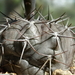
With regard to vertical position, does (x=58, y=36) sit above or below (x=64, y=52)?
above

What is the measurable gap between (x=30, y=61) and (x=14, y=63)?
0.50 ft

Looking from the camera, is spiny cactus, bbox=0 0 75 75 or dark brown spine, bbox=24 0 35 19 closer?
spiny cactus, bbox=0 0 75 75

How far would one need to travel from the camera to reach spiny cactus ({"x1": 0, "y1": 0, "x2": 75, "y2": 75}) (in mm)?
1471

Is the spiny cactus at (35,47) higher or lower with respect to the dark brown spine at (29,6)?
lower

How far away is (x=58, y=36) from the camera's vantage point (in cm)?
146

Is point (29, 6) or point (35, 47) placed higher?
point (29, 6)

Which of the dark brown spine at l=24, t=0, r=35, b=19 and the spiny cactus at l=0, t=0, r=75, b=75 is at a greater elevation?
the dark brown spine at l=24, t=0, r=35, b=19

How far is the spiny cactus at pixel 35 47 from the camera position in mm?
1471

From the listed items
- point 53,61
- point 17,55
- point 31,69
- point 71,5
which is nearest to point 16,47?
point 17,55

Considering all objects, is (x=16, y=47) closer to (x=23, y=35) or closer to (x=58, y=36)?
(x=23, y=35)

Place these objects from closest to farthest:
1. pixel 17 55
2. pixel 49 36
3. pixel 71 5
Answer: pixel 49 36 < pixel 17 55 < pixel 71 5

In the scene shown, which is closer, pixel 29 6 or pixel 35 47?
pixel 35 47

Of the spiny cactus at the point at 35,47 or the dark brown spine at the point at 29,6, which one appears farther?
the dark brown spine at the point at 29,6

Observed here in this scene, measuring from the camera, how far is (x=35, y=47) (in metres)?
1.48
